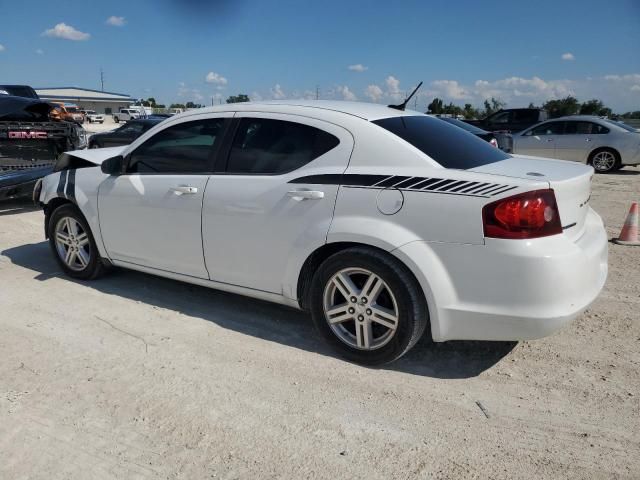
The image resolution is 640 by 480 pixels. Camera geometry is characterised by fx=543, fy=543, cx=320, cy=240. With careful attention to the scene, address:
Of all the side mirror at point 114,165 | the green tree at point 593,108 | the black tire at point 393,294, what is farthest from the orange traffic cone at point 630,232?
the green tree at point 593,108

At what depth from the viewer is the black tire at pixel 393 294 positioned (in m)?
3.18

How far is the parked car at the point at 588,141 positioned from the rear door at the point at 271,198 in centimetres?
1293

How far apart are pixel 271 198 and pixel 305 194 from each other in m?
0.28

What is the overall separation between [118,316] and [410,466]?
2711 millimetres

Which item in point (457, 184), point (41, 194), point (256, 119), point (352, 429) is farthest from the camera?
point (41, 194)

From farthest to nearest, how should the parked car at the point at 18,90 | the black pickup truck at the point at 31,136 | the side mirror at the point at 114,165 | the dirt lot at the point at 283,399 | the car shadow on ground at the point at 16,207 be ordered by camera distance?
the parked car at the point at 18,90, the black pickup truck at the point at 31,136, the car shadow on ground at the point at 16,207, the side mirror at the point at 114,165, the dirt lot at the point at 283,399

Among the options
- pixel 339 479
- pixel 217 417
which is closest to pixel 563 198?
pixel 339 479

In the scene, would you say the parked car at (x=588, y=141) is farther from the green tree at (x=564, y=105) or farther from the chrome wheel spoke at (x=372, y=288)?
the green tree at (x=564, y=105)

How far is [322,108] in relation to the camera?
3744 mm

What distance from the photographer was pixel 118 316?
14.1ft

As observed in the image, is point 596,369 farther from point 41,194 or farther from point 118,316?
point 41,194

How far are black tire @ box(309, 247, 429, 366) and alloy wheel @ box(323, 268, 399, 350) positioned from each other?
0.02 m

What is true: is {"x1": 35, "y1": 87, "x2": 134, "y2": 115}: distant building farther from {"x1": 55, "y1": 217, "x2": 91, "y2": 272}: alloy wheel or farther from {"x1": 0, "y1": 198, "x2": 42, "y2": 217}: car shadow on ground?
{"x1": 55, "y1": 217, "x2": 91, "y2": 272}: alloy wheel

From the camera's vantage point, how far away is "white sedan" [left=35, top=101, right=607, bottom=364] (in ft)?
9.70
